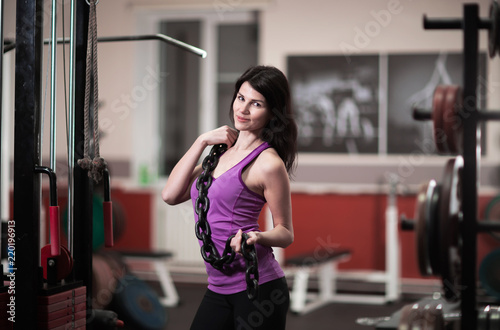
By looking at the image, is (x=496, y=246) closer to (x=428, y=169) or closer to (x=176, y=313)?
(x=428, y=169)

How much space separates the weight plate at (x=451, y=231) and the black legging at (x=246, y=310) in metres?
0.49

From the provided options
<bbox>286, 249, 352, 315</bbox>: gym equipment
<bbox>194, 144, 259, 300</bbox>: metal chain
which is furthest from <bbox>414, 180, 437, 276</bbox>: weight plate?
<bbox>286, 249, 352, 315</bbox>: gym equipment

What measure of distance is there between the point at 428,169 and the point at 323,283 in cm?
138

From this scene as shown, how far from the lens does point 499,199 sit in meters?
5.02

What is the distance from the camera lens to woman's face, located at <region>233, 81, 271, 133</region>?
1667 millimetres

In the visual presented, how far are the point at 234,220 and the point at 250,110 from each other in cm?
31

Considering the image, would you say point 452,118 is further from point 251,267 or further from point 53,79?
point 53,79

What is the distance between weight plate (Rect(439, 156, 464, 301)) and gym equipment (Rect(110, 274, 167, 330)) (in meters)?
2.46

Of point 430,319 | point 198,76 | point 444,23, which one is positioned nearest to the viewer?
point 430,319

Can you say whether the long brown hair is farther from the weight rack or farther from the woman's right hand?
the weight rack

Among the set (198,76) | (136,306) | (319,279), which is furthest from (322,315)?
(198,76)

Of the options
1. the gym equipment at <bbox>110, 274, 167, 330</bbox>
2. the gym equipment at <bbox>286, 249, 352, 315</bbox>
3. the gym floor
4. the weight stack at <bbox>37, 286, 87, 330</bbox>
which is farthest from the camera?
the gym equipment at <bbox>286, 249, 352, 315</bbox>

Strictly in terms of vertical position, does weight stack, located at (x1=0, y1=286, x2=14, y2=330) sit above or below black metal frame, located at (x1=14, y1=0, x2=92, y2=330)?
below

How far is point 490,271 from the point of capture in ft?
15.3
